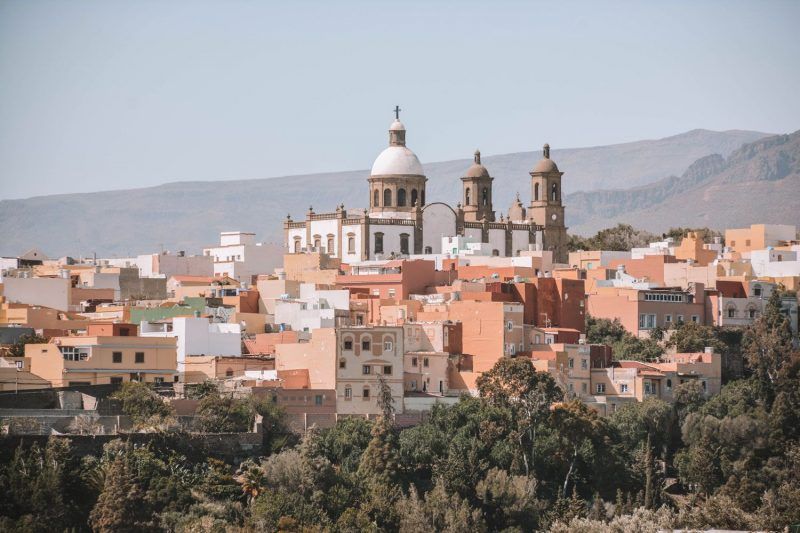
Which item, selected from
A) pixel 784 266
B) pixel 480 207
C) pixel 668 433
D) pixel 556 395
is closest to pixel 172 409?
pixel 556 395

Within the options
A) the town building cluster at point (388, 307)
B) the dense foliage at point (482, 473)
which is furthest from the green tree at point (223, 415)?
the town building cluster at point (388, 307)

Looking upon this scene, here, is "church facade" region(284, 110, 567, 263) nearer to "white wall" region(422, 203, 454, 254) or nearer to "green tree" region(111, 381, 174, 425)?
"white wall" region(422, 203, 454, 254)

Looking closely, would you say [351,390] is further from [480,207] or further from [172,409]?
[480,207]

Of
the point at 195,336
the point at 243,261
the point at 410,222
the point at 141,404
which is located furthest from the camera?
the point at 243,261

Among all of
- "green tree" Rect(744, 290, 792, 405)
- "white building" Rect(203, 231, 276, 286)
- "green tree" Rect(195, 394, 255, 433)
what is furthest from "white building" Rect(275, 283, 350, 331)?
"white building" Rect(203, 231, 276, 286)

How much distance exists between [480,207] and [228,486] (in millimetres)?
41311

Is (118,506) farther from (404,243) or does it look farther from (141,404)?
(404,243)

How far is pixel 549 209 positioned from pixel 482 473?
35629 mm

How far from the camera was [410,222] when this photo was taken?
252 ft

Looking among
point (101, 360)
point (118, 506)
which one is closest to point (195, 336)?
point (101, 360)

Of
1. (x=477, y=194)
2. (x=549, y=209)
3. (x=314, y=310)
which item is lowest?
(x=314, y=310)

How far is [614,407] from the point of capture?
177 feet

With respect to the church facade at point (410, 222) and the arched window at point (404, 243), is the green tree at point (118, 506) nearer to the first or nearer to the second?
the church facade at point (410, 222)

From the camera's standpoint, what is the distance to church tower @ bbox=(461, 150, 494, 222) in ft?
276
